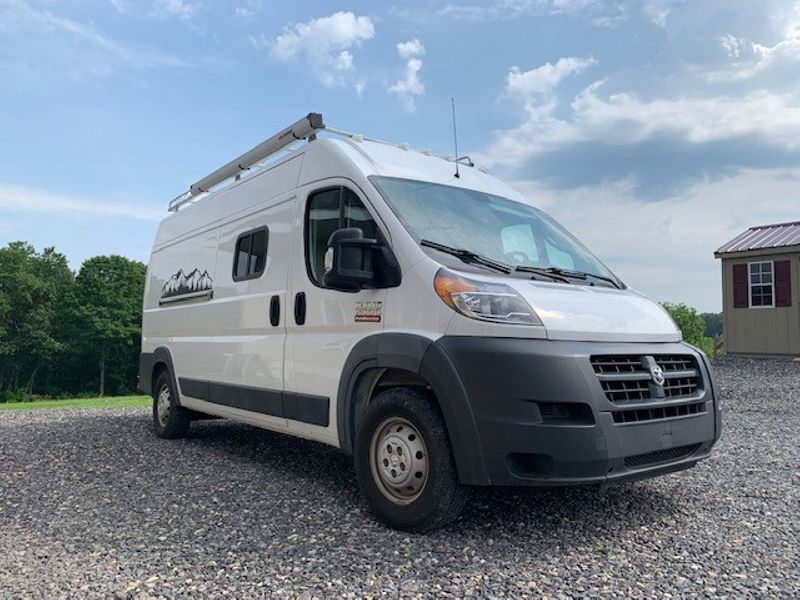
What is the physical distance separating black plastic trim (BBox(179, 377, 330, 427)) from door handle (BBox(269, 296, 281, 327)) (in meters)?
0.56

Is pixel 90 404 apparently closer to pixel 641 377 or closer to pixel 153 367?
pixel 153 367

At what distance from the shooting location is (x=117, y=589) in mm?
2932

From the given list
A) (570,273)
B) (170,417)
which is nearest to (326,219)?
(570,273)

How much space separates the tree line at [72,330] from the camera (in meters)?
45.0

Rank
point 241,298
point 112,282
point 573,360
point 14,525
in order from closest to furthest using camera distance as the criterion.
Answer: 1. point 573,360
2. point 14,525
3. point 241,298
4. point 112,282

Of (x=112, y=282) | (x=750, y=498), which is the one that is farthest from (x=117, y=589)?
(x=112, y=282)

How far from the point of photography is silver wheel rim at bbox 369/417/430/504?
11.7ft

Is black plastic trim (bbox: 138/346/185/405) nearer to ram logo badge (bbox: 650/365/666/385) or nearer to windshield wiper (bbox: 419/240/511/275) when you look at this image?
windshield wiper (bbox: 419/240/511/275)

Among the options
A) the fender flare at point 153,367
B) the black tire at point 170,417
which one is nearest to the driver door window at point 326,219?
the fender flare at point 153,367

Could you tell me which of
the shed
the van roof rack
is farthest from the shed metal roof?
the van roof rack

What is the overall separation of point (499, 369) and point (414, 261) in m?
0.87

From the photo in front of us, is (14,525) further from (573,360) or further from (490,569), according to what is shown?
(573,360)

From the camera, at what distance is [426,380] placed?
11.5 feet

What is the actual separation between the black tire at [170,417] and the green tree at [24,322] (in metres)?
43.3
